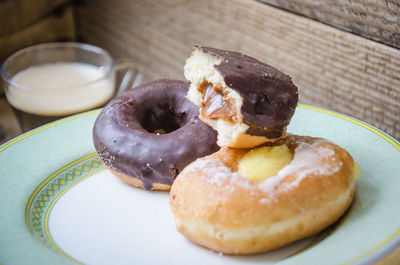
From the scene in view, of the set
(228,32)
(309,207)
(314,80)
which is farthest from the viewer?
(228,32)

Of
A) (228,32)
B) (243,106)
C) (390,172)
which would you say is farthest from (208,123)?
(228,32)

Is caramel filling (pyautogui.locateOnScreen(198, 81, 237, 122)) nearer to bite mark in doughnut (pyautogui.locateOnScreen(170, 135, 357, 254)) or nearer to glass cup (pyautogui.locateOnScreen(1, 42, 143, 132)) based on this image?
bite mark in doughnut (pyautogui.locateOnScreen(170, 135, 357, 254))

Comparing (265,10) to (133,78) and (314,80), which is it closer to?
(314,80)

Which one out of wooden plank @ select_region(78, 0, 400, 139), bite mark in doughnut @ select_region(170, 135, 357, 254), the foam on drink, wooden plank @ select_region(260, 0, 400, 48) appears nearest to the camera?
bite mark in doughnut @ select_region(170, 135, 357, 254)

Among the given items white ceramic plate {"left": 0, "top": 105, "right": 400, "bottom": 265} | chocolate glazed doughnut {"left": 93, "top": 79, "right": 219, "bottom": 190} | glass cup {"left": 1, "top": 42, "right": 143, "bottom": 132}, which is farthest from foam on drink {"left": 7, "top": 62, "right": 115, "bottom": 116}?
chocolate glazed doughnut {"left": 93, "top": 79, "right": 219, "bottom": 190}

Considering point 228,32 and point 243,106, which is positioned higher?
point 243,106

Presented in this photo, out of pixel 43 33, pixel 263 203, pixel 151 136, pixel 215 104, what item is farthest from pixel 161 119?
pixel 43 33

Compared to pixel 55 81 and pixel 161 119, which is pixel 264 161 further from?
pixel 55 81
